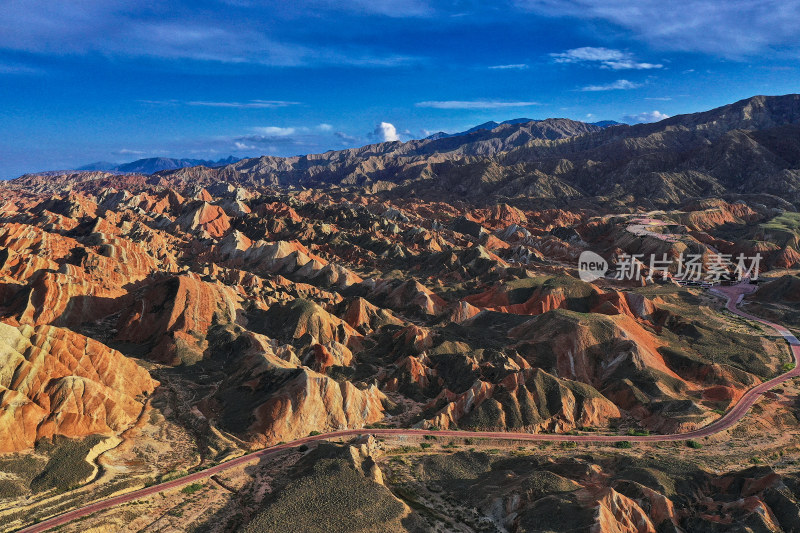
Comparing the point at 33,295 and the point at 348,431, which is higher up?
the point at 33,295

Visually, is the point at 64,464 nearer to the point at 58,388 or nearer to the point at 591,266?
the point at 58,388

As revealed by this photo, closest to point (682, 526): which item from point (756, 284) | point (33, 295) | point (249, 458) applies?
point (249, 458)

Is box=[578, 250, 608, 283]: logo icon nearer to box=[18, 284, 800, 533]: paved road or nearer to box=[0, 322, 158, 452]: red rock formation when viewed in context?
box=[18, 284, 800, 533]: paved road

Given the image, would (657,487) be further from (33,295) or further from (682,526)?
(33,295)

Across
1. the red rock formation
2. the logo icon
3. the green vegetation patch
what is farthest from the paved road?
the logo icon

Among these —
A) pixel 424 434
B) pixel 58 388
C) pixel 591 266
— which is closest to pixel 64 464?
pixel 58 388

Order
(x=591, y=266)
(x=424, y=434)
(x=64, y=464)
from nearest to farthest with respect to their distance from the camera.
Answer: (x=64, y=464)
(x=424, y=434)
(x=591, y=266)

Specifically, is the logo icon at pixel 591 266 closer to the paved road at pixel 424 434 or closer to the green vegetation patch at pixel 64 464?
the paved road at pixel 424 434

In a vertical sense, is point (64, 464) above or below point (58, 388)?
Result: below
